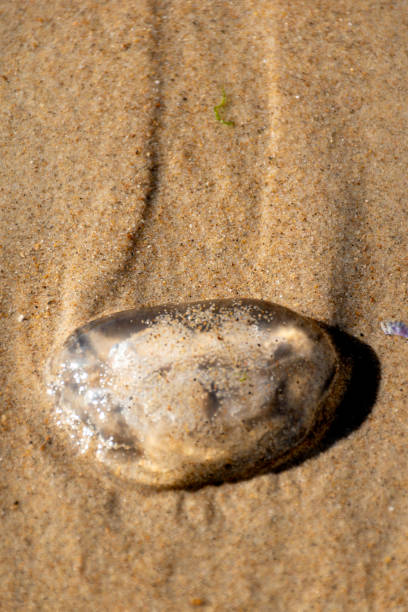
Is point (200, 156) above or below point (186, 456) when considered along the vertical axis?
above

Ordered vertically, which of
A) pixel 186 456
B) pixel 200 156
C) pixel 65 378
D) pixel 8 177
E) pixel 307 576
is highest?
pixel 8 177

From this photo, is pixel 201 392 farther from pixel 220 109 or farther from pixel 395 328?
pixel 220 109

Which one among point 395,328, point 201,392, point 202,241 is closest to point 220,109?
point 202,241

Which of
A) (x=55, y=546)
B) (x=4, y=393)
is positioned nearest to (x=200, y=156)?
(x=4, y=393)

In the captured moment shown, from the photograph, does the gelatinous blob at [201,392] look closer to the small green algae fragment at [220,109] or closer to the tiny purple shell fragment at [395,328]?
Result: the tiny purple shell fragment at [395,328]

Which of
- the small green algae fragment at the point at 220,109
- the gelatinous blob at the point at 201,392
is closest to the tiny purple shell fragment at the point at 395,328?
the gelatinous blob at the point at 201,392

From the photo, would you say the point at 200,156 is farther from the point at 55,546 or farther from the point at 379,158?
the point at 55,546

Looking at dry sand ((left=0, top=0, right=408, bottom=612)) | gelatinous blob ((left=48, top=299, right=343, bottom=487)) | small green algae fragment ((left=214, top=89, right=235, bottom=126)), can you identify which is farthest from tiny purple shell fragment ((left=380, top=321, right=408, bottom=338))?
small green algae fragment ((left=214, top=89, right=235, bottom=126))
